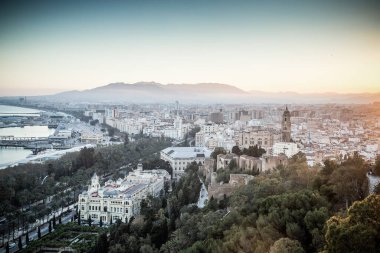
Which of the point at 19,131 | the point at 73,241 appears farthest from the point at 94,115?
the point at 73,241

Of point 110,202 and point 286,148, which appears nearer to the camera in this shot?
point 110,202

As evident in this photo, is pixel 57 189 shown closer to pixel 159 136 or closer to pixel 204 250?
pixel 204 250

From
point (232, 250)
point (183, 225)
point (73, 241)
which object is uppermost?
point (232, 250)

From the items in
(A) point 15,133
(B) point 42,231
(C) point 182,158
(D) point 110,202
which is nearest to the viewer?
(B) point 42,231

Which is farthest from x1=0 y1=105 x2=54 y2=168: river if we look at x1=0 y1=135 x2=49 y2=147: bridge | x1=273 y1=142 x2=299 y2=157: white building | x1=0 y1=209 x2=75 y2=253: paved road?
x1=273 y1=142 x2=299 y2=157: white building

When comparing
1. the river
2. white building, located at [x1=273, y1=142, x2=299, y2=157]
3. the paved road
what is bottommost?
the paved road

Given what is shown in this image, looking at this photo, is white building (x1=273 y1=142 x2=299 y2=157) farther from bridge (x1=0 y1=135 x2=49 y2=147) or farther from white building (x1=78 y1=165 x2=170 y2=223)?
bridge (x1=0 y1=135 x2=49 y2=147)

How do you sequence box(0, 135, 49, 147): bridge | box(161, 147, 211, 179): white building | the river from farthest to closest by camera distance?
box(0, 135, 49, 147): bridge < the river < box(161, 147, 211, 179): white building

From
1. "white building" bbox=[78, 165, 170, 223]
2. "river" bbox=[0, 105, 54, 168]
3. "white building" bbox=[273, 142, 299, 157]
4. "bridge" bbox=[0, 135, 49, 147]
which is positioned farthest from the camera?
"bridge" bbox=[0, 135, 49, 147]

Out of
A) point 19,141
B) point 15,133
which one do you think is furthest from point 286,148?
point 15,133

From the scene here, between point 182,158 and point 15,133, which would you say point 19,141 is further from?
point 182,158

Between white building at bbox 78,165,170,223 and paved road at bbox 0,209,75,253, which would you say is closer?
paved road at bbox 0,209,75,253
